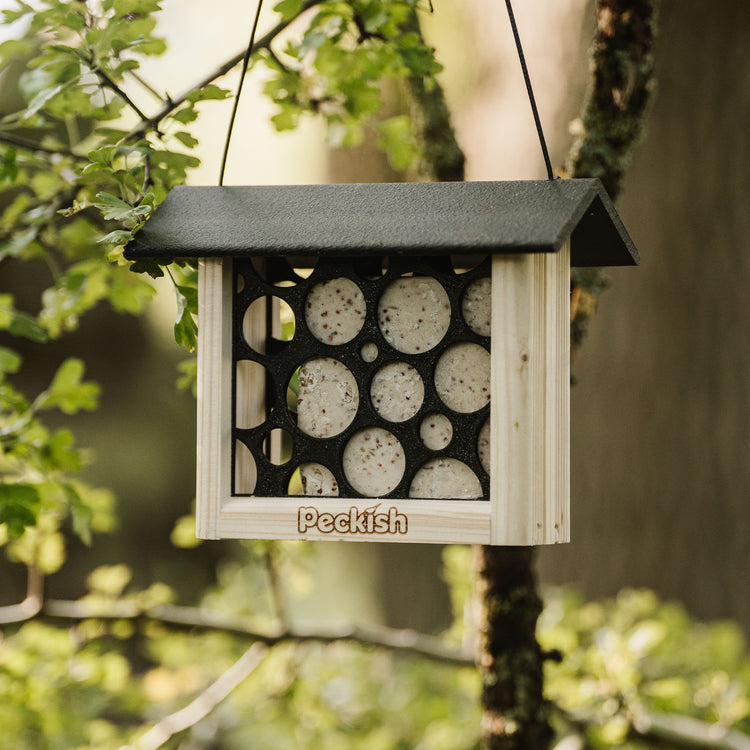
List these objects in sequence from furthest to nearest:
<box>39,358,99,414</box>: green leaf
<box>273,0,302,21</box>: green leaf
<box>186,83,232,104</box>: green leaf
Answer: <box>39,358,99,414</box>: green leaf < <box>273,0,302,21</box>: green leaf < <box>186,83,232,104</box>: green leaf

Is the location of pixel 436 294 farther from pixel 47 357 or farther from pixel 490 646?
pixel 47 357

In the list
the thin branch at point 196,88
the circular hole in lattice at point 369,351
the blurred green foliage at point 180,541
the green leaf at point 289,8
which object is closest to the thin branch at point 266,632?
the blurred green foliage at point 180,541

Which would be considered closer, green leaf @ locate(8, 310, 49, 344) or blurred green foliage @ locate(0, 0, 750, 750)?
blurred green foliage @ locate(0, 0, 750, 750)

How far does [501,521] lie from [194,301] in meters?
0.43

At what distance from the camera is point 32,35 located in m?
1.49

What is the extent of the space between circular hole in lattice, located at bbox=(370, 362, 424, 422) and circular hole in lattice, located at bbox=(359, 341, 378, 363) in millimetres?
16

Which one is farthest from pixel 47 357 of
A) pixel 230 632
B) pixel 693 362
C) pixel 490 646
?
pixel 490 646

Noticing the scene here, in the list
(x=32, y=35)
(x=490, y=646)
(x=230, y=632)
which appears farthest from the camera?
(x=230, y=632)

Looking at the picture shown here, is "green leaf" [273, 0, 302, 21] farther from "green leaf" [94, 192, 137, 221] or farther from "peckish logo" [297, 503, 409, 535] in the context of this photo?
"peckish logo" [297, 503, 409, 535]

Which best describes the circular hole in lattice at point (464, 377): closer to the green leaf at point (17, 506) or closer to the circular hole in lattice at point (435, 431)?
the circular hole in lattice at point (435, 431)

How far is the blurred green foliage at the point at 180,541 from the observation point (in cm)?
111

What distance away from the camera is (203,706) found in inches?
65.9

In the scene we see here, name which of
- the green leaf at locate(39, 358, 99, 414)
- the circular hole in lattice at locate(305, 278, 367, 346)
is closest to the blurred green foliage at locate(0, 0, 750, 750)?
the green leaf at locate(39, 358, 99, 414)

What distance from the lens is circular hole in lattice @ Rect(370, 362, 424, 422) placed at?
2.99 ft
